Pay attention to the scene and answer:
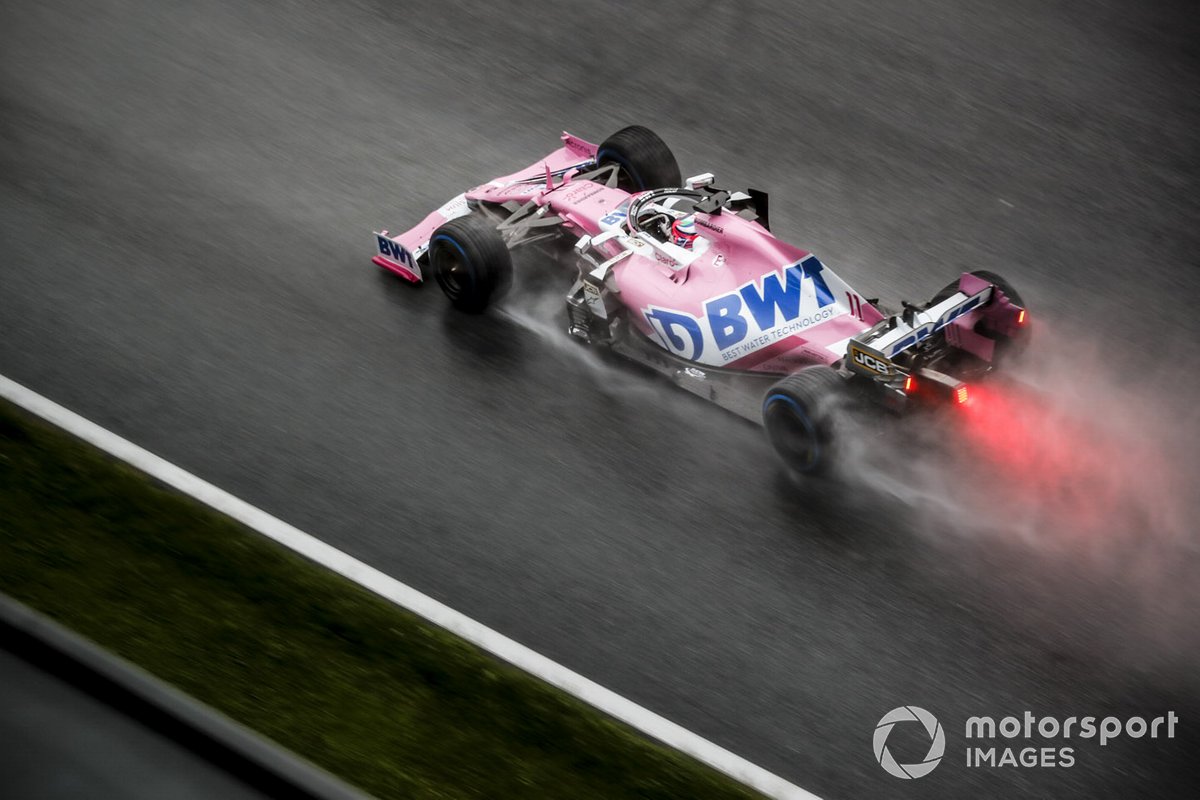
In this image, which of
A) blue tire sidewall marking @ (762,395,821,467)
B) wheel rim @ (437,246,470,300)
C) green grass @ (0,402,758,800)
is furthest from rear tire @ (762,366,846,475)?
wheel rim @ (437,246,470,300)

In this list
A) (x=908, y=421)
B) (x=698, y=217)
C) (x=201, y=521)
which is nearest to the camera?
(x=201, y=521)

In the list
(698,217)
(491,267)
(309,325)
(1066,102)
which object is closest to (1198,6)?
(1066,102)

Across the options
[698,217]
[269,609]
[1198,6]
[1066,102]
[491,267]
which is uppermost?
[1198,6]

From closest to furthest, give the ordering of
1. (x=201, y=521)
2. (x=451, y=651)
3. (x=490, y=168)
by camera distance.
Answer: (x=451, y=651)
(x=201, y=521)
(x=490, y=168)

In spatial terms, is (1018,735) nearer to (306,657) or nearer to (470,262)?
(306,657)

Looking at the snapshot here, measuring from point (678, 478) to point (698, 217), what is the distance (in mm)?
1852

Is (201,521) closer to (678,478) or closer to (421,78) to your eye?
(678,478)

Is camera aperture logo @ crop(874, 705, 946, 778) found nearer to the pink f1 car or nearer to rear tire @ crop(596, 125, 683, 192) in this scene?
the pink f1 car

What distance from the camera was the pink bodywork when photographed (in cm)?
800

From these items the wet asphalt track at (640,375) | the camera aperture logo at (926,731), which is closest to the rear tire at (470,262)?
the wet asphalt track at (640,375)

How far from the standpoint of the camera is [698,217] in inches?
334

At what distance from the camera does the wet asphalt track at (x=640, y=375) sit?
22.9 feet

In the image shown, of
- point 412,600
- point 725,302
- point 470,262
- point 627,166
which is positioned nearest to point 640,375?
point 725,302

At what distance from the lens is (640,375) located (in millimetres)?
8633
